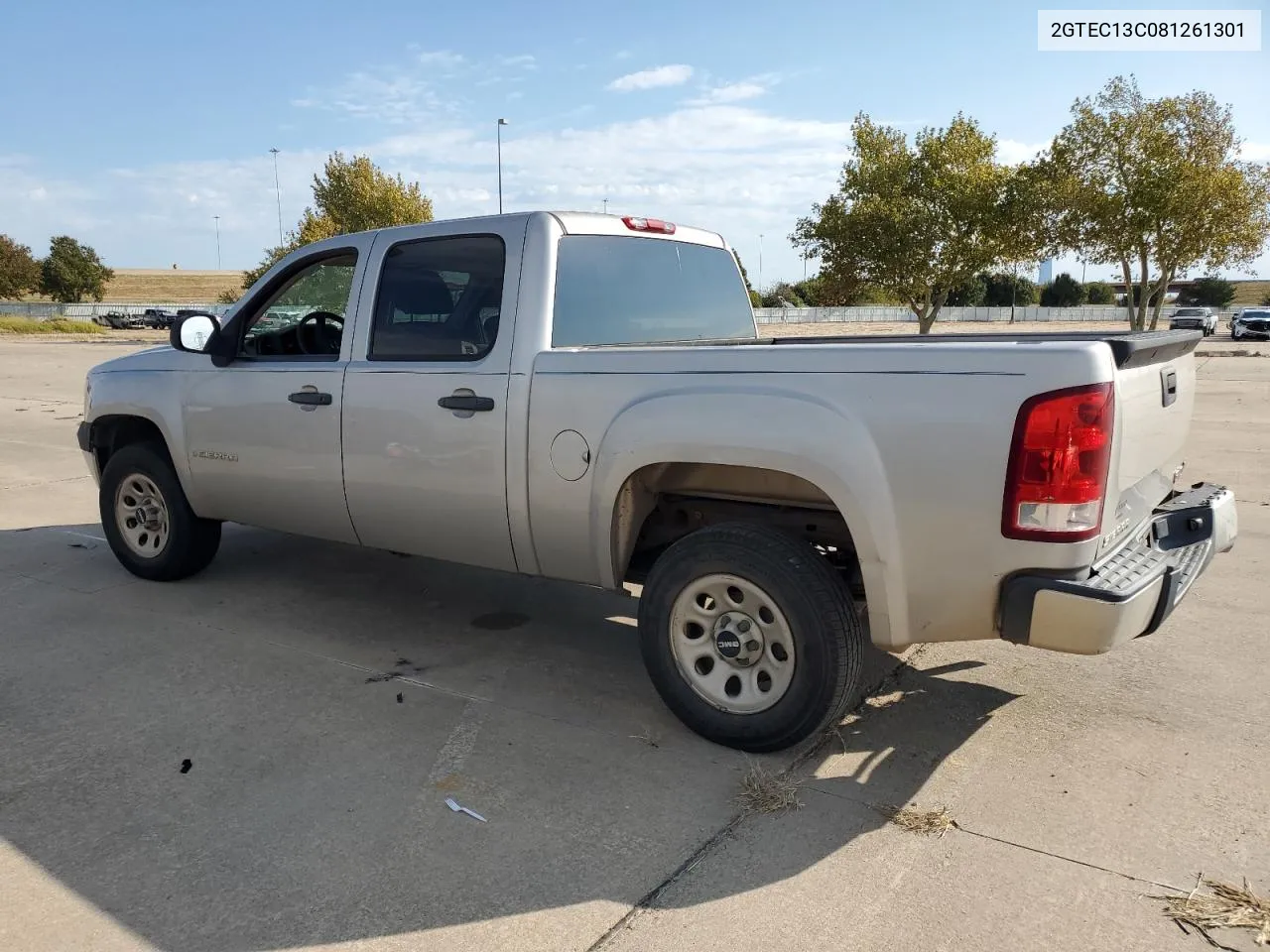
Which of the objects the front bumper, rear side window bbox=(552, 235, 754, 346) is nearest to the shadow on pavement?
the front bumper

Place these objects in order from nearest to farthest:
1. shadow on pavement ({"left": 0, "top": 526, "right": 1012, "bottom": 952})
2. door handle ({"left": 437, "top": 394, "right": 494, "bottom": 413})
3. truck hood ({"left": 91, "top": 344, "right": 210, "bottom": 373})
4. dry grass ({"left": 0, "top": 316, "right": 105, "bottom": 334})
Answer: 1. shadow on pavement ({"left": 0, "top": 526, "right": 1012, "bottom": 952})
2. door handle ({"left": 437, "top": 394, "right": 494, "bottom": 413})
3. truck hood ({"left": 91, "top": 344, "right": 210, "bottom": 373})
4. dry grass ({"left": 0, "top": 316, "right": 105, "bottom": 334})

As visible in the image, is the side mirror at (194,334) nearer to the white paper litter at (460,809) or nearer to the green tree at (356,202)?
the white paper litter at (460,809)

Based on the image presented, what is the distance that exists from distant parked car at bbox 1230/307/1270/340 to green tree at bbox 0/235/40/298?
77.2m

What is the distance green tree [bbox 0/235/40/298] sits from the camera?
233ft

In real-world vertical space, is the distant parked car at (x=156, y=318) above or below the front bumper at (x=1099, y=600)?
above

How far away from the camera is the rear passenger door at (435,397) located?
408cm

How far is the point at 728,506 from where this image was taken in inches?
155

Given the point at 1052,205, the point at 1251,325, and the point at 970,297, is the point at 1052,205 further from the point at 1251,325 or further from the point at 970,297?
the point at 970,297

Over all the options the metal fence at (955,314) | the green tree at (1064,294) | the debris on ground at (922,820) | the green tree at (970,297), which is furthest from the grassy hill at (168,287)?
the debris on ground at (922,820)

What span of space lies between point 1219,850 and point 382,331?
149 inches

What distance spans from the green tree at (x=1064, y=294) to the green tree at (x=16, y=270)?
7888 centimetres

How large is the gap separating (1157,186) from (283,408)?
31.1 metres

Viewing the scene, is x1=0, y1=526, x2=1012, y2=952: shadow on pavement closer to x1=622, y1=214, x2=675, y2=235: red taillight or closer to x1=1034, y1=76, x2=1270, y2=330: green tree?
x1=622, y1=214, x2=675, y2=235: red taillight

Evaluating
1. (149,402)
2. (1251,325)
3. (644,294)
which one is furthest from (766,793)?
(1251,325)
